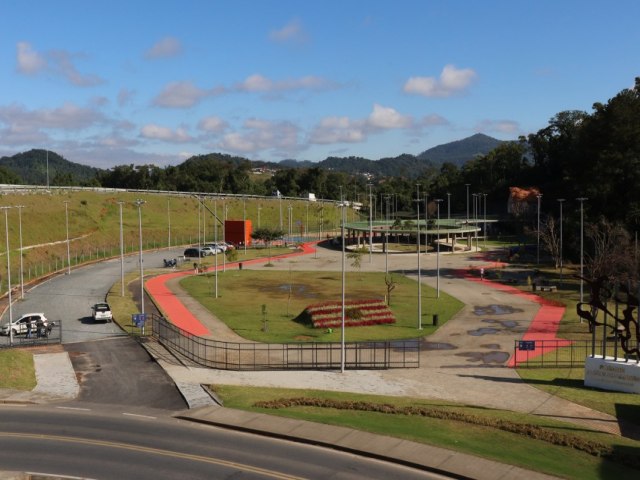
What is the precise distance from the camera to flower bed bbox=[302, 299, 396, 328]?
53781 mm

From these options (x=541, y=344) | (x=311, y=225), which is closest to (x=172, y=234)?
(x=311, y=225)

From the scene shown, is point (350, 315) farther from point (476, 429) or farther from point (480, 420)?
point (476, 429)

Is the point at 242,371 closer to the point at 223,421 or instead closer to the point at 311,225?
the point at 223,421

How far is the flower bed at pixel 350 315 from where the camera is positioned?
53.8m

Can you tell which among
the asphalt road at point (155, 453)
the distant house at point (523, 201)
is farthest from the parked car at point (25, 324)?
the distant house at point (523, 201)

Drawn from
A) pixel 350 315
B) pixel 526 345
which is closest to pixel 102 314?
pixel 350 315

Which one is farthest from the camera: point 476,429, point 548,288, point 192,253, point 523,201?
point 523,201

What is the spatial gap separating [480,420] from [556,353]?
62.0 ft

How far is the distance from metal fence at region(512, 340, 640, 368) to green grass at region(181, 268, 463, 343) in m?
9.43

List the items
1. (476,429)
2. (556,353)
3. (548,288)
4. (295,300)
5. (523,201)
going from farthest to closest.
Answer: (523,201)
(548,288)
(295,300)
(556,353)
(476,429)

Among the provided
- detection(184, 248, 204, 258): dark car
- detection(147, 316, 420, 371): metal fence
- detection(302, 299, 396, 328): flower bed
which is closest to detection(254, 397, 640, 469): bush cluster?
detection(147, 316, 420, 371): metal fence

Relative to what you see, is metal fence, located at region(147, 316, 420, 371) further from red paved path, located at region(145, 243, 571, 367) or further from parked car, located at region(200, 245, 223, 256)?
parked car, located at region(200, 245, 223, 256)

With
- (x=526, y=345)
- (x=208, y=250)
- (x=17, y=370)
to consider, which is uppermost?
(x=208, y=250)

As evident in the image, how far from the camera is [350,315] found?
179 ft
